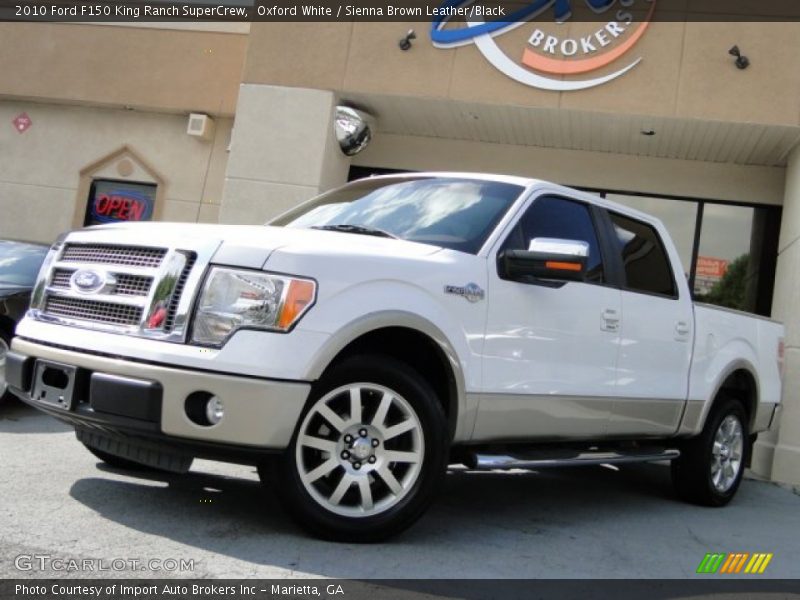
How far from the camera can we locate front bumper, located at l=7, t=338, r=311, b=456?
3264mm

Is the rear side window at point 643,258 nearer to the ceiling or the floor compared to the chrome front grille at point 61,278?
nearer to the ceiling

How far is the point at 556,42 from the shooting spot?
30.7 ft

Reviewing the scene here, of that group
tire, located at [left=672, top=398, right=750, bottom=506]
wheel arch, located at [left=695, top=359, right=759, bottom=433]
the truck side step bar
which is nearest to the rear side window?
wheel arch, located at [left=695, top=359, right=759, bottom=433]

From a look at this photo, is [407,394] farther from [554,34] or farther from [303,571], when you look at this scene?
[554,34]

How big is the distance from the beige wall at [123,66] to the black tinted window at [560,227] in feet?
26.0

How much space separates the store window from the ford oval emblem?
874 cm

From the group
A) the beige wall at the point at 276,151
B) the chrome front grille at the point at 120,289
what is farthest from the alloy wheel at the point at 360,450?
the beige wall at the point at 276,151

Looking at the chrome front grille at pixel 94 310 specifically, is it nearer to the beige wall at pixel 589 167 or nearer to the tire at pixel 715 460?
the tire at pixel 715 460

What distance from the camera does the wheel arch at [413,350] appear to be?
Answer: 348 centimetres

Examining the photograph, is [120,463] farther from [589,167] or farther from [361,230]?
[589,167]

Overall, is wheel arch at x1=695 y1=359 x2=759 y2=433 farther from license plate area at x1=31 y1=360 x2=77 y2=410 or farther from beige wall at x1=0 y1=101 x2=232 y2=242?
beige wall at x1=0 y1=101 x2=232 y2=242

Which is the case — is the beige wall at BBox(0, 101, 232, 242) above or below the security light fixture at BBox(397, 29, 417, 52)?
below

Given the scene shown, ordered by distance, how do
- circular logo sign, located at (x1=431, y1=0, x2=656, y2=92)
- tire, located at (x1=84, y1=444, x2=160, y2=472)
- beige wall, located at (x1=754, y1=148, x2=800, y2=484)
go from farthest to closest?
circular logo sign, located at (x1=431, y1=0, x2=656, y2=92), beige wall, located at (x1=754, y1=148, x2=800, y2=484), tire, located at (x1=84, y1=444, x2=160, y2=472)

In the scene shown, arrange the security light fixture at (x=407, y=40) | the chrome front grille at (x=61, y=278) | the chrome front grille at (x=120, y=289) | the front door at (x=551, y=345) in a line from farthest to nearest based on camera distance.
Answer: the security light fixture at (x=407, y=40)
the front door at (x=551, y=345)
the chrome front grille at (x=61, y=278)
the chrome front grille at (x=120, y=289)
